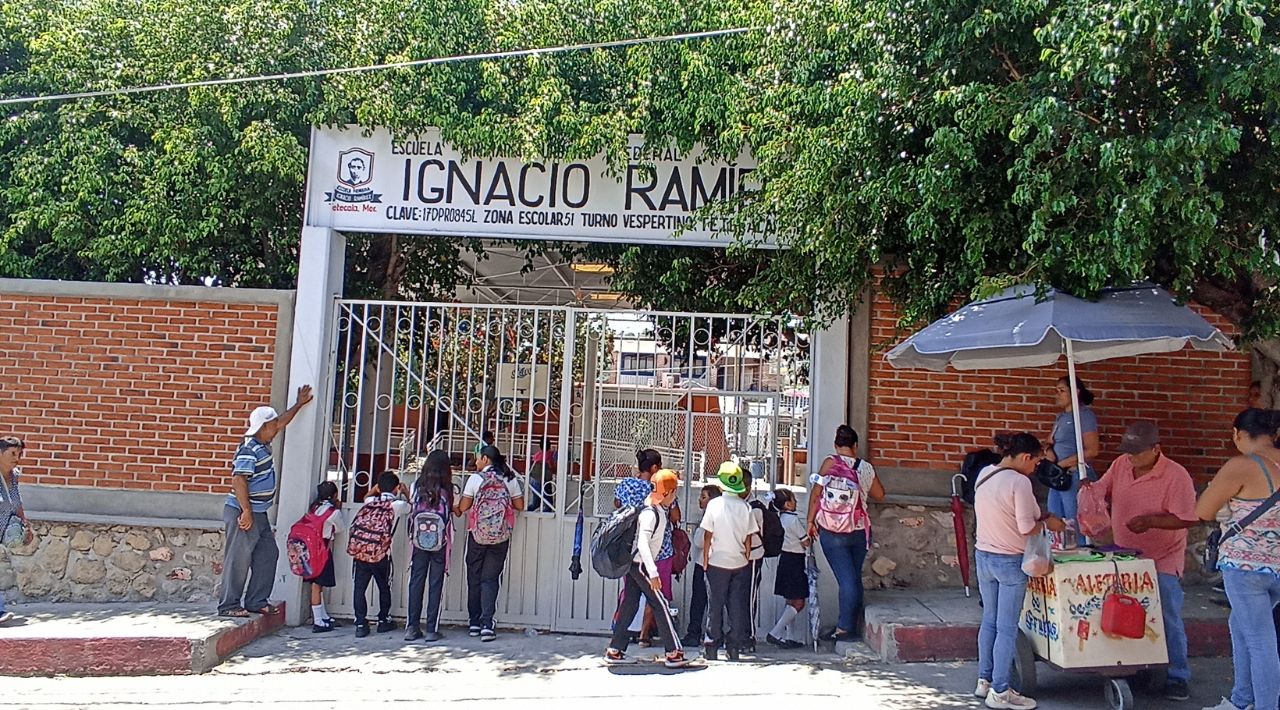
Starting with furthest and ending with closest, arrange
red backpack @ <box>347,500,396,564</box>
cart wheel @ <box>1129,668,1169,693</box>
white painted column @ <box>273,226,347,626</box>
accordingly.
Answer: white painted column @ <box>273,226,347,626</box>
red backpack @ <box>347,500,396,564</box>
cart wheel @ <box>1129,668,1169,693</box>

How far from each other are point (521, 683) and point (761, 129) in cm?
419

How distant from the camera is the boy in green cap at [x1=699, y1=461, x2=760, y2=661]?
636 cm

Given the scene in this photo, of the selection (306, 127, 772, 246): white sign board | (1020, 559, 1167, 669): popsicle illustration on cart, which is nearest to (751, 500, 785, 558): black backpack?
(1020, 559, 1167, 669): popsicle illustration on cart

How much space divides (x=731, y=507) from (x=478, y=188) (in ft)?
11.1

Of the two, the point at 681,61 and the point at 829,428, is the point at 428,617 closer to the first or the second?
the point at 829,428

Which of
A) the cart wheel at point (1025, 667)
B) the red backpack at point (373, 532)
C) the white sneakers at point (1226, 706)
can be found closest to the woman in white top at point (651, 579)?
the red backpack at point (373, 532)

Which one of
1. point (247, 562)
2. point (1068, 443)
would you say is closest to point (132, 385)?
point (247, 562)

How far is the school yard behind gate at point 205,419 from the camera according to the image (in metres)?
7.31

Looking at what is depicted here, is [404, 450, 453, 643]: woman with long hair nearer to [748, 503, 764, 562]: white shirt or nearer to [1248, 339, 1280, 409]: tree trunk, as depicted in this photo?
[748, 503, 764, 562]: white shirt

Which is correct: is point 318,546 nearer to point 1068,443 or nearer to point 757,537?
point 757,537

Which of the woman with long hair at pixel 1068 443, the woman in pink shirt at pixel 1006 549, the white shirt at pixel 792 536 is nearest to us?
the woman in pink shirt at pixel 1006 549

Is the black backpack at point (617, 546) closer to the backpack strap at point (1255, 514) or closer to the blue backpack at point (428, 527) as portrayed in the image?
the blue backpack at point (428, 527)

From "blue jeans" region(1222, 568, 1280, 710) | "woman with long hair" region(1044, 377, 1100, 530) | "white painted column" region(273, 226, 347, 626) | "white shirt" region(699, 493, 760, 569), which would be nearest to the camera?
"blue jeans" region(1222, 568, 1280, 710)

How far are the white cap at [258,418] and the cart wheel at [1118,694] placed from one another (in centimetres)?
603
